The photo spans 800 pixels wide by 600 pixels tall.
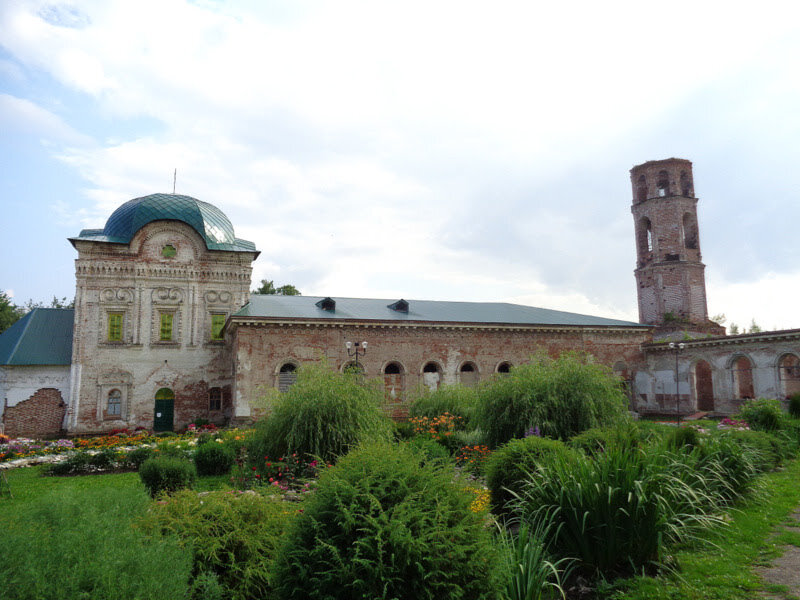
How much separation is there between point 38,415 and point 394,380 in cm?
1646

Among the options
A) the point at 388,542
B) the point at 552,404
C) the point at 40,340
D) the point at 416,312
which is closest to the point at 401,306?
the point at 416,312

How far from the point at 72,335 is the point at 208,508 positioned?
79.8ft

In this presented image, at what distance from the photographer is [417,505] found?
402 cm

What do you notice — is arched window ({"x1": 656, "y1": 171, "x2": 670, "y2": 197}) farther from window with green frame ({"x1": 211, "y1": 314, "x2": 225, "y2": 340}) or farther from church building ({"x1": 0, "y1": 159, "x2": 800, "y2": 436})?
window with green frame ({"x1": 211, "y1": 314, "x2": 225, "y2": 340})

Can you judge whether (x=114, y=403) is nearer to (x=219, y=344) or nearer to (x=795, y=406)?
(x=219, y=344)

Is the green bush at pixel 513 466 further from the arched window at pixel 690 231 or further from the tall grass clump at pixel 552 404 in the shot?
the arched window at pixel 690 231

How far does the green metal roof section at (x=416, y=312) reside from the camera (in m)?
23.9

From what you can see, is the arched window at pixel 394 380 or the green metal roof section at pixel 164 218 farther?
the green metal roof section at pixel 164 218

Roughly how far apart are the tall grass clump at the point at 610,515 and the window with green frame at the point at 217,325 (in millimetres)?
21855

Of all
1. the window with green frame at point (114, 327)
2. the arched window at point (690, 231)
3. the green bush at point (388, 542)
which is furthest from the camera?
the arched window at point (690, 231)

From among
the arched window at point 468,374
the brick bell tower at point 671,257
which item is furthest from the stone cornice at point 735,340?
the arched window at point 468,374

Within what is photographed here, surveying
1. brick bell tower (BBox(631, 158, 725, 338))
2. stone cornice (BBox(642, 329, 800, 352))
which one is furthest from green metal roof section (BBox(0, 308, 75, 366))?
brick bell tower (BBox(631, 158, 725, 338))

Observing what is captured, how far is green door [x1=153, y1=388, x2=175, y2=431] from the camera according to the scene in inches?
939

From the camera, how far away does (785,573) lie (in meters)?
5.45
